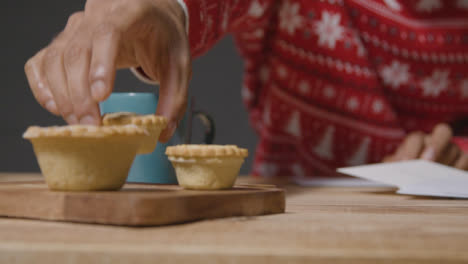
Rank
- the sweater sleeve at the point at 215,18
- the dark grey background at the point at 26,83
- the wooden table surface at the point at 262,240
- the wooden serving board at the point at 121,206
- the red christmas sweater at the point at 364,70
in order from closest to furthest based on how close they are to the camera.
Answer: the wooden table surface at the point at 262,240
the wooden serving board at the point at 121,206
the sweater sleeve at the point at 215,18
the red christmas sweater at the point at 364,70
the dark grey background at the point at 26,83

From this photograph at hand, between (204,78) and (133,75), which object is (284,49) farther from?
(204,78)

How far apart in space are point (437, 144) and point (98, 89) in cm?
97

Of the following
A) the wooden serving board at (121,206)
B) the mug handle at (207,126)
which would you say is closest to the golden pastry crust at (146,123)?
the wooden serving board at (121,206)

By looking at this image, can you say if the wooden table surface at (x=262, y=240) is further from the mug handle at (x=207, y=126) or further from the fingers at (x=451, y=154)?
the fingers at (x=451, y=154)

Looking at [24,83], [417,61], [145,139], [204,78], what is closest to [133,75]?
[145,139]

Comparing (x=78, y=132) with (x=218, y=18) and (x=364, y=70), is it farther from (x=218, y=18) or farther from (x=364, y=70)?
(x=364, y=70)

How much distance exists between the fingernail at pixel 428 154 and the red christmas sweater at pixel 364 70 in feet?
0.52

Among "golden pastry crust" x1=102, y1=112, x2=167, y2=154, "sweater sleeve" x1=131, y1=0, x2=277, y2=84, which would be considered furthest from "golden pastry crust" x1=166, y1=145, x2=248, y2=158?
"sweater sleeve" x1=131, y1=0, x2=277, y2=84

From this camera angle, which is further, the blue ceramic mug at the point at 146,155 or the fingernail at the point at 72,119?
the blue ceramic mug at the point at 146,155

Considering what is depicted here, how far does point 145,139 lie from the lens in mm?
584

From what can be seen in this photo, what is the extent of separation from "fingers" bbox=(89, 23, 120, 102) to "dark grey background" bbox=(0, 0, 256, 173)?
233 centimetres

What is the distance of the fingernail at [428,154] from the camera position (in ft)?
3.96

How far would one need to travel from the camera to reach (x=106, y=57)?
0.55m

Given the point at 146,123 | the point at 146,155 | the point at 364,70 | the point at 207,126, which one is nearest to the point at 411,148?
the point at 364,70
